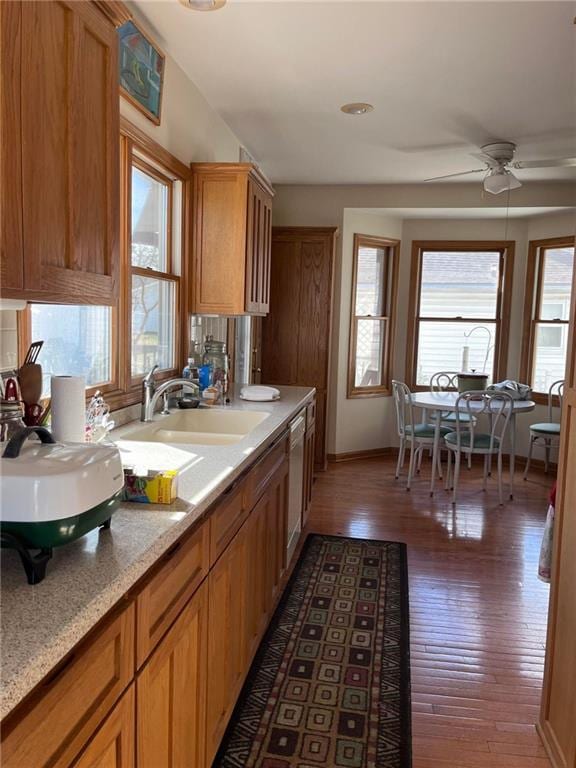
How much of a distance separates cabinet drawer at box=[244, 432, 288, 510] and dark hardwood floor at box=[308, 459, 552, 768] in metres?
0.98

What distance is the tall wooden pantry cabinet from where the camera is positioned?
5254 millimetres

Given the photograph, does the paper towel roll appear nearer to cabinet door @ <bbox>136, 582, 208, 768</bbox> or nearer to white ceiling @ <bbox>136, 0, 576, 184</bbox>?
cabinet door @ <bbox>136, 582, 208, 768</bbox>

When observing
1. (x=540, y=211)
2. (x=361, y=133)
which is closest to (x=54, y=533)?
(x=361, y=133)

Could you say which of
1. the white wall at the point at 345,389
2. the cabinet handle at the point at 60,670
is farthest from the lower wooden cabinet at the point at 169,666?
the white wall at the point at 345,389

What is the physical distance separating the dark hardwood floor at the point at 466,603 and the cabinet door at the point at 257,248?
1610 mm

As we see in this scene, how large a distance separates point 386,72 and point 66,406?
8.14 feet

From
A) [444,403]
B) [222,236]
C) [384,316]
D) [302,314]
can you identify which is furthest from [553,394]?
[222,236]

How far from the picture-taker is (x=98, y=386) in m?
2.29

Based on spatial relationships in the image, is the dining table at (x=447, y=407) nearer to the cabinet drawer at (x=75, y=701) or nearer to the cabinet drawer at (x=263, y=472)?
the cabinet drawer at (x=263, y=472)

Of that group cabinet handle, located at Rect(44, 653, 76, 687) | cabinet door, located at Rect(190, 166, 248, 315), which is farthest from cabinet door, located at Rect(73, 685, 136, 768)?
cabinet door, located at Rect(190, 166, 248, 315)

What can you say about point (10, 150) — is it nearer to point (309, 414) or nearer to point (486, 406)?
point (309, 414)

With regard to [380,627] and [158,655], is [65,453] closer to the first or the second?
[158,655]

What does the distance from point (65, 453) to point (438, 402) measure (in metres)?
3.98

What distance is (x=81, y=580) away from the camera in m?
0.98
